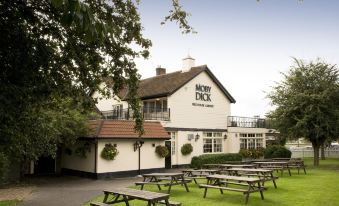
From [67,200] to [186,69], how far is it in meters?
20.6

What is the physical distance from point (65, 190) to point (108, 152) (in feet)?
15.0

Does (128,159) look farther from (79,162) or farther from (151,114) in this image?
(151,114)

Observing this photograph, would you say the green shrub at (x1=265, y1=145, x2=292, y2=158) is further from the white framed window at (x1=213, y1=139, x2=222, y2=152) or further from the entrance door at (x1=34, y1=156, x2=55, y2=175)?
the entrance door at (x1=34, y1=156, x2=55, y2=175)

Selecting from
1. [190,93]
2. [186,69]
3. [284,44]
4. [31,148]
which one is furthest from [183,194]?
[186,69]

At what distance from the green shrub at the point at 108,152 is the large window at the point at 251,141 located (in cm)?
1681

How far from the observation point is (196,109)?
30.2 metres

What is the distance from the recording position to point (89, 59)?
10797 millimetres

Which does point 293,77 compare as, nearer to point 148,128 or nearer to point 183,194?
point 148,128

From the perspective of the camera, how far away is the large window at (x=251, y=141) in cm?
3422

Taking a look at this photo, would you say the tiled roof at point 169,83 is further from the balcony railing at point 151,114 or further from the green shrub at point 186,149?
the green shrub at point 186,149

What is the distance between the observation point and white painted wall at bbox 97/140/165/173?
21.0m

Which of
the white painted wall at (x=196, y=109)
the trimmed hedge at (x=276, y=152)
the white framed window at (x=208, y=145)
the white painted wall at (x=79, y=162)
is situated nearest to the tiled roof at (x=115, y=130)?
the white painted wall at (x=79, y=162)

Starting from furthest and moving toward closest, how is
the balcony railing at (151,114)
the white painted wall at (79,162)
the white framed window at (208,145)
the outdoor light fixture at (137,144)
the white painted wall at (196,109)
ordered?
1. the white framed window at (208,145)
2. the white painted wall at (196,109)
3. the balcony railing at (151,114)
4. the outdoor light fixture at (137,144)
5. the white painted wall at (79,162)

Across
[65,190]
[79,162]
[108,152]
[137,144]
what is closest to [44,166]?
[79,162]
